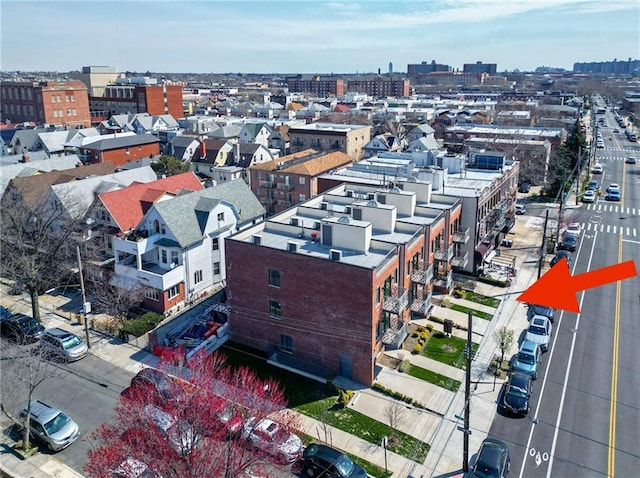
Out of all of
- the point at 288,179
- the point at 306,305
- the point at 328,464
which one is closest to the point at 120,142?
the point at 288,179

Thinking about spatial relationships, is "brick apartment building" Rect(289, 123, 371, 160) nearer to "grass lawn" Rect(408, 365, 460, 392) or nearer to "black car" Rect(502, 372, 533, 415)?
"grass lawn" Rect(408, 365, 460, 392)

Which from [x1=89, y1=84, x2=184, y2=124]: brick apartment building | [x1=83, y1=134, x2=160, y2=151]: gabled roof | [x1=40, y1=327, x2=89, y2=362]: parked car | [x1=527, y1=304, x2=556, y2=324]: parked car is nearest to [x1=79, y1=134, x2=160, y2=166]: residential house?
[x1=83, y1=134, x2=160, y2=151]: gabled roof

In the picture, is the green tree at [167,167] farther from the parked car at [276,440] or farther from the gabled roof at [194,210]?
the parked car at [276,440]

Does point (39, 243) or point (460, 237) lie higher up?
point (39, 243)

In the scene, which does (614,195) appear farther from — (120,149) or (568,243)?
(120,149)

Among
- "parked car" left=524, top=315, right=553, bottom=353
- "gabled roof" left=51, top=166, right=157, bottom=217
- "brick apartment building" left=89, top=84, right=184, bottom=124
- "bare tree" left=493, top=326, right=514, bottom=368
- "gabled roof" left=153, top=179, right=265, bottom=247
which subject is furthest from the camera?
"brick apartment building" left=89, top=84, right=184, bottom=124

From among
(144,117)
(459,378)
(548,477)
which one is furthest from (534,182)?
(144,117)
